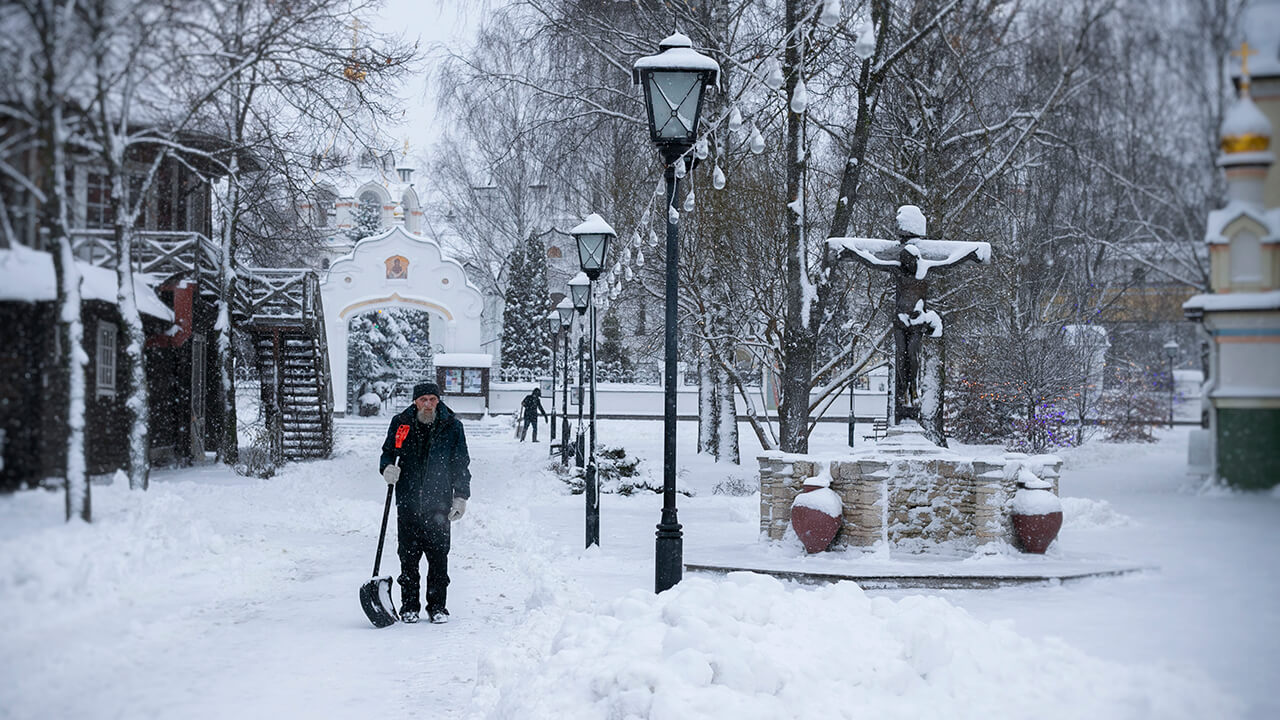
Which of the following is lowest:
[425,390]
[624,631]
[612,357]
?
[624,631]

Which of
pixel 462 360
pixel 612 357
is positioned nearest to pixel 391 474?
pixel 462 360

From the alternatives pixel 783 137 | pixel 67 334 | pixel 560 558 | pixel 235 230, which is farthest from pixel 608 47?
pixel 67 334

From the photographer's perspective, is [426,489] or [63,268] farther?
[426,489]

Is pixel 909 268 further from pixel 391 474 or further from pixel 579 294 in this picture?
pixel 579 294

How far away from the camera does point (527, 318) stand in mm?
38406

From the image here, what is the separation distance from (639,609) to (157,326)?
315 centimetres

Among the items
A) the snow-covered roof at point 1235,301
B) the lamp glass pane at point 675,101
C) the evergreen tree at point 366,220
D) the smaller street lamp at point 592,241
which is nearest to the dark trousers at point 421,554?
the lamp glass pane at point 675,101

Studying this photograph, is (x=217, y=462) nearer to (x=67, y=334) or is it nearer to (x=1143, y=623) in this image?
(x=67, y=334)

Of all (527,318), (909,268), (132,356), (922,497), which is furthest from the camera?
(527,318)

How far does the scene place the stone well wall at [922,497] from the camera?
7.62 m

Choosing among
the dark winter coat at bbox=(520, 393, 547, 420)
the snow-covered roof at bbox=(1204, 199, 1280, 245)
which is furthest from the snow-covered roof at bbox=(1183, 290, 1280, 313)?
the dark winter coat at bbox=(520, 393, 547, 420)

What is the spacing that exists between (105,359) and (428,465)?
500cm

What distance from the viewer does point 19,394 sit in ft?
5.56

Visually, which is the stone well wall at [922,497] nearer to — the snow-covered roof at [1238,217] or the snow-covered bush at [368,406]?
the snow-covered roof at [1238,217]
